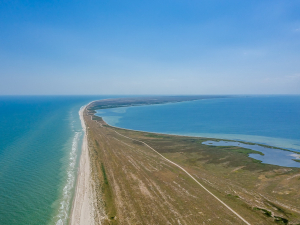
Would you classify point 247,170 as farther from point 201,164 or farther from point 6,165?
point 6,165

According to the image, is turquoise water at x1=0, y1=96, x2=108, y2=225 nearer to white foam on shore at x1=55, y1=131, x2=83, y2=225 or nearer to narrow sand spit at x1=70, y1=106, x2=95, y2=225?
A: white foam on shore at x1=55, y1=131, x2=83, y2=225

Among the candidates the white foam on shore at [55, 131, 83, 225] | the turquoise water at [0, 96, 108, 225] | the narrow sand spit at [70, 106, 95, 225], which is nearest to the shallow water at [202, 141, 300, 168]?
the narrow sand spit at [70, 106, 95, 225]

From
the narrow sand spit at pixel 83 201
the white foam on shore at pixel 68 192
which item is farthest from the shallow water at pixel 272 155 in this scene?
the white foam on shore at pixel 68 192

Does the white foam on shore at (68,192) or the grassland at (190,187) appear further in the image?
the white foam on shore at (68,192)

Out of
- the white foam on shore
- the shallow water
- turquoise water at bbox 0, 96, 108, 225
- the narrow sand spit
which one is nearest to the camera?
the narrow sand spit

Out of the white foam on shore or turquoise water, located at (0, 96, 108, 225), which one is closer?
the white foam on shore

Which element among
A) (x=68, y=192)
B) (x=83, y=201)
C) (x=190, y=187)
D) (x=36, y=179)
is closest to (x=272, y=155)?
(x=190, y=187)

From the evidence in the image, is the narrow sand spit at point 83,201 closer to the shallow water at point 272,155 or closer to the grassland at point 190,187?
the grassland at point 190,187

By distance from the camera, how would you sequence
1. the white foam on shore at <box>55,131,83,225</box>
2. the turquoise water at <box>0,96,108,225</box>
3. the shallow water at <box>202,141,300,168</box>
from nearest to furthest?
1. the white foam on shore at <box>55,131,83,225</box>
2. the turquoise water at <box>0,96,108,225</box>
3. the shallow water at <box>202,141,300,168</box>
